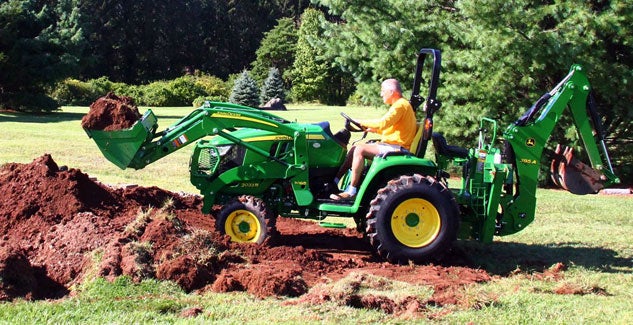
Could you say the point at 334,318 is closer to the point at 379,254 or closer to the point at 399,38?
the point at 379,254

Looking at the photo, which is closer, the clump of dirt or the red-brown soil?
the red-brown soil

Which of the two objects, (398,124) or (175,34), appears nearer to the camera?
(398,124)

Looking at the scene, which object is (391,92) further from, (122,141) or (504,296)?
(122,141)

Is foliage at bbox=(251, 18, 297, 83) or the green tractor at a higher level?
foliage at bbox=(251, 18, 297, 83)

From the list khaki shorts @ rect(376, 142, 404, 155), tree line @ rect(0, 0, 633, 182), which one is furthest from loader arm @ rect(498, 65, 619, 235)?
tree line @ rect(0, 0, 633, 182)

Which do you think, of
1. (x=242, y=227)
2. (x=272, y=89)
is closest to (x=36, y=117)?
(x=272, y=89)

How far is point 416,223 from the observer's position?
8594 millimetres

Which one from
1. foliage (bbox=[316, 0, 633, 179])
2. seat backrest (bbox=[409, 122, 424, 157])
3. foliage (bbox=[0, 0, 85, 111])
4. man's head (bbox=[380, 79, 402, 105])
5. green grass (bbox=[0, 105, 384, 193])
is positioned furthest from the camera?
foliage (bbox=[0, 0, 85, 111])

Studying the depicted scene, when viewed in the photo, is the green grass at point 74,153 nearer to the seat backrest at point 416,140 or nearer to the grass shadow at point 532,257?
the seat backrest at point 416,140

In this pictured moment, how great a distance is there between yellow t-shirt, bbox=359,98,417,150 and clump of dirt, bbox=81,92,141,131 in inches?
111

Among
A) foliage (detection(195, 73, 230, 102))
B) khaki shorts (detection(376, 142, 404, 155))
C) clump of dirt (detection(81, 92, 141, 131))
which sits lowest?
khaki shorts (detection(376, 142, 404, 155))

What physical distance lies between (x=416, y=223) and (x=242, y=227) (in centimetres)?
207

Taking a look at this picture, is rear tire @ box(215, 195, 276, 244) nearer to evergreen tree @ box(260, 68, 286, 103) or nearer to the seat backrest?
the seat backrest

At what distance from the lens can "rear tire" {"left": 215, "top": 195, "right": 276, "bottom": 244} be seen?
28.2 ft
